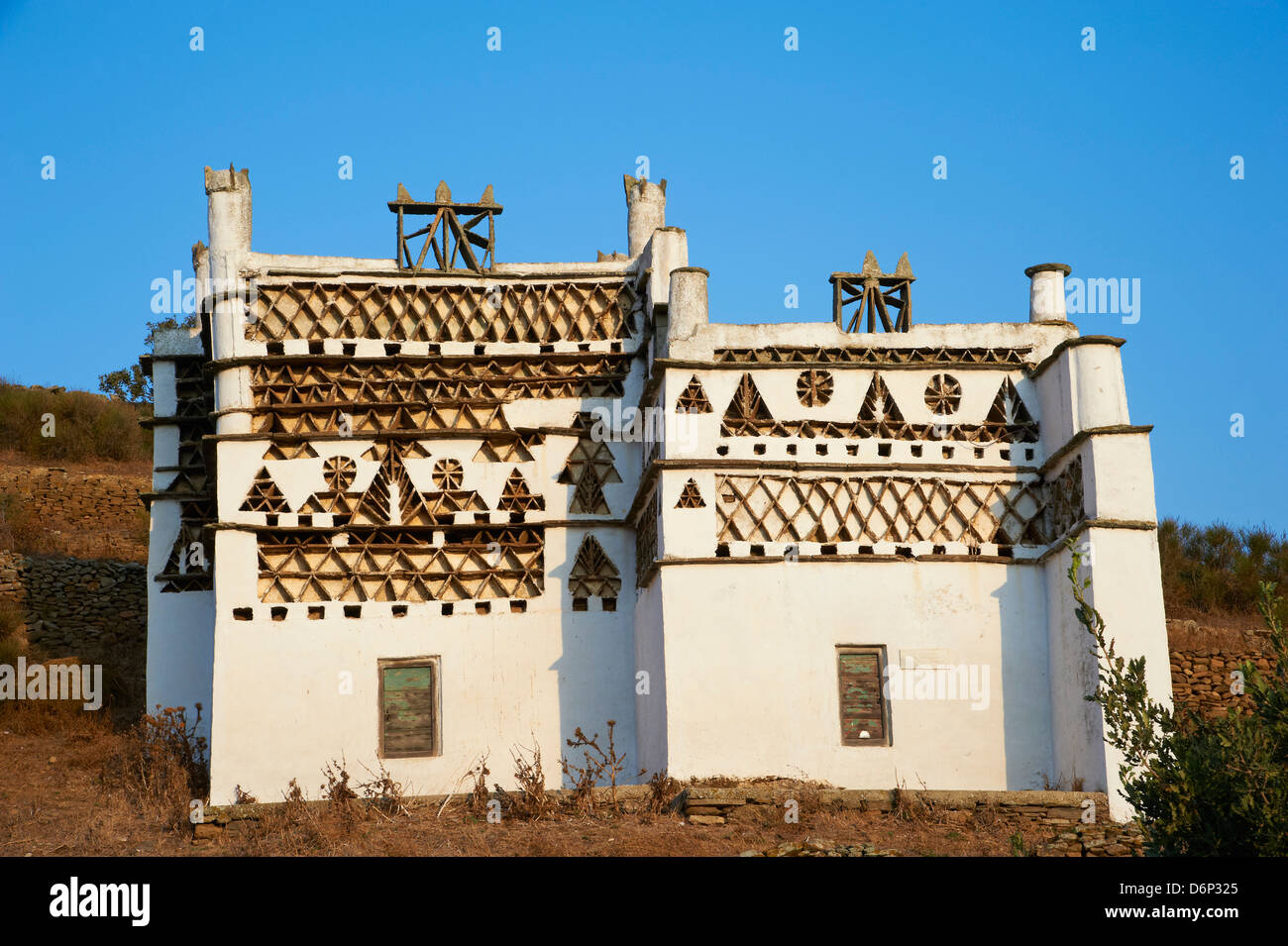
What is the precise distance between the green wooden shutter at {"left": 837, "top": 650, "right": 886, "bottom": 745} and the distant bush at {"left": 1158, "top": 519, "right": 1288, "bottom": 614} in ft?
44.3

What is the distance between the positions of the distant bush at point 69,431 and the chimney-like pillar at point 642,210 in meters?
24.7

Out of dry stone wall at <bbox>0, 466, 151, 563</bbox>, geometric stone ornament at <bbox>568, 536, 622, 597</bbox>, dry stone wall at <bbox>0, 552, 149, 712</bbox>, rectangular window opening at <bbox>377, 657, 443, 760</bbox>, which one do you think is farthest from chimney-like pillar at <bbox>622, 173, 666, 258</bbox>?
dry stone wall at <bbox>0, 466, 151, 563</bbox>

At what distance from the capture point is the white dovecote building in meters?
21.1

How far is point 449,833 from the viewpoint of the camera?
19.5 metres

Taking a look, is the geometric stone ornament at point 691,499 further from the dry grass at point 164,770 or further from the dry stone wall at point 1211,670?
the dry stone wall at point 1211,670

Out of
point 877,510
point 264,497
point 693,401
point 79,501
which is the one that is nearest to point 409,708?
point 264,497

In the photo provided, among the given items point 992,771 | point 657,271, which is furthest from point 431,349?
point 992,771

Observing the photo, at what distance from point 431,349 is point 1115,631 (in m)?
11.1

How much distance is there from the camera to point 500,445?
24.3 meters

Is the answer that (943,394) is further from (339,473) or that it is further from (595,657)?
(339,473)

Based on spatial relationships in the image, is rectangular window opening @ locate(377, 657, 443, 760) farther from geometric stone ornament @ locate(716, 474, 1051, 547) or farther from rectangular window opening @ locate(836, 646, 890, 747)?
rectangular window opening @ locate(836, 646, 890, 747)
